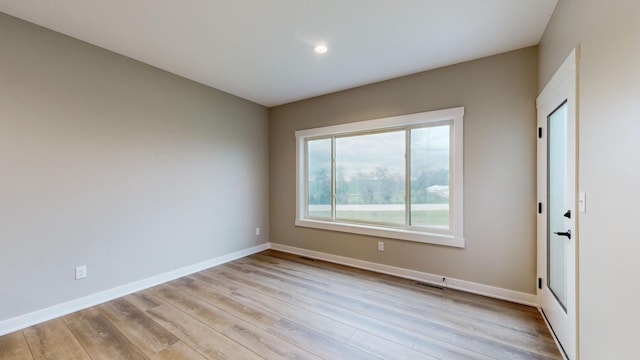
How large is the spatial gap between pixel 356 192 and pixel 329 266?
123 centimetres

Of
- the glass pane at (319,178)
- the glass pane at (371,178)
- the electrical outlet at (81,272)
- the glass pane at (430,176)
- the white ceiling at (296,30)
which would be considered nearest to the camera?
the white ceiling at (296,30)

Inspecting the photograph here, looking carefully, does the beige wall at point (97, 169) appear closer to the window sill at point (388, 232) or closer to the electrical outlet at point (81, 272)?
the electrical outlet at point (81, 272)

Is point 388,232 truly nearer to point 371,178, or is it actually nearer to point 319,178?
point 371,178

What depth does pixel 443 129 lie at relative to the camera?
3.22m

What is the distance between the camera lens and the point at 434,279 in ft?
10.4

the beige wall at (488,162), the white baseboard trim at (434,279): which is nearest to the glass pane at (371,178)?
the beige wall at (488,162)

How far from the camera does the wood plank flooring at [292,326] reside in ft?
6.38

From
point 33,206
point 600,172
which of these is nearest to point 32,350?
point 33,206

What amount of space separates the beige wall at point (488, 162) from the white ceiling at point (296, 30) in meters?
0.23

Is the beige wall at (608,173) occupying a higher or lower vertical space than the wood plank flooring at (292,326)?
higher

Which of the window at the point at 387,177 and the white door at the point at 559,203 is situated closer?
the white door at the point at 559,203

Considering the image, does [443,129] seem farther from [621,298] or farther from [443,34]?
[621,298]

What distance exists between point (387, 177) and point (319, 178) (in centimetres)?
128

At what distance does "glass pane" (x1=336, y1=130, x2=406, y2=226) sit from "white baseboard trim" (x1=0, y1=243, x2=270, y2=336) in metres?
2.26
